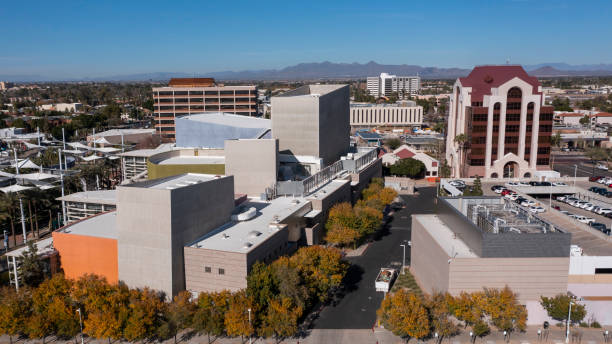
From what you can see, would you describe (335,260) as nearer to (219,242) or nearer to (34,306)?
(219,242)

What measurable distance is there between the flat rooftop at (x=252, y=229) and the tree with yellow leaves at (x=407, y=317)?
39.2ft

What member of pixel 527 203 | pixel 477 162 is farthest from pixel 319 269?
pixel 477 162

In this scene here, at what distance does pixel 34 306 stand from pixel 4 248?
2482cm

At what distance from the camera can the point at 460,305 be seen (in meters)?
34.6

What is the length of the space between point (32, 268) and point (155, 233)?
1207 cm

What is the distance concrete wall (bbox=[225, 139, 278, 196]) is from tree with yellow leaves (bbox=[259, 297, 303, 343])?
2509 cm

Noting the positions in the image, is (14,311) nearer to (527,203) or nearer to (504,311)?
(504,311)

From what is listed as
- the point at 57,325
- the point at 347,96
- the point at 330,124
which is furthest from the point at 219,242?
the point at 347,96

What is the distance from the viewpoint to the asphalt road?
38469mm

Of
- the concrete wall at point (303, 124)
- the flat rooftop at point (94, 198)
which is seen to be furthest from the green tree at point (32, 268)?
the concrete wall at point (303, 124)

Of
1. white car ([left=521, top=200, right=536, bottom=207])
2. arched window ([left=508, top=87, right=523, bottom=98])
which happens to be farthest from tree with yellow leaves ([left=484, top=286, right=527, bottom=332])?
arched window ([left=508, top=87, right=523, bottom=98])

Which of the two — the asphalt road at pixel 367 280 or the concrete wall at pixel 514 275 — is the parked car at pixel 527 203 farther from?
the concrete wall at pixel 514 275

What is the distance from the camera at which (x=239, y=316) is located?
3347 centimetres

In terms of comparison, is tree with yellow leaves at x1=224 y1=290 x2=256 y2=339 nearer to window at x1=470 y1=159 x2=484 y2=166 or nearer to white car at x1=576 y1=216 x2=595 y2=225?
white car at x1=576 y1=216 x2=595 y2=225
